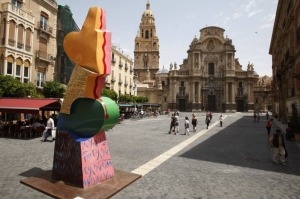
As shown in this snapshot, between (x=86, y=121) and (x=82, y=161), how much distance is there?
1183 millimetres

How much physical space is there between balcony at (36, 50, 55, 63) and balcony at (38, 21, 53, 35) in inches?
97.1

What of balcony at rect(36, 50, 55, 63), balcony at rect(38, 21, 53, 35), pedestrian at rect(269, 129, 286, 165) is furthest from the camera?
balcony at rect(38, 21, 53, 35)

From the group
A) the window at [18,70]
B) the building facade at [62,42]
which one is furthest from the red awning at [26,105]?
the building facade at [62,42]

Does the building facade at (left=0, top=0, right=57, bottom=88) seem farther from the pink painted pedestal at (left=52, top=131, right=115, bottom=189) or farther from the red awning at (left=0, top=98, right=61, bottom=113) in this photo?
the pink painted pedestal at (left=52, top=131, right=115, bottom=189)

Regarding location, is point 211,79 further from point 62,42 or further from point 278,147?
point 278,147

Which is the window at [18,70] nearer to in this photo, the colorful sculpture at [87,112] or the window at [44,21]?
the window at [44,21]

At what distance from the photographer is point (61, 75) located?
3102 centimetres

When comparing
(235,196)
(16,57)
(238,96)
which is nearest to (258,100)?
(238,96)

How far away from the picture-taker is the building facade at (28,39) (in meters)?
21.1

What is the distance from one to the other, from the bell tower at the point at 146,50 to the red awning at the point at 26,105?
72.5 meters

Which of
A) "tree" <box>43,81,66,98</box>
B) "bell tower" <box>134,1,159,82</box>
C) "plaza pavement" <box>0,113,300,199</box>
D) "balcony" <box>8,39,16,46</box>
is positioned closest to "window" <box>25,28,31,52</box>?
"balcony" <box>8,39,16,46</box>

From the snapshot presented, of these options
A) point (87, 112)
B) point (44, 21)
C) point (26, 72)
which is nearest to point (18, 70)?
point (26, 72)

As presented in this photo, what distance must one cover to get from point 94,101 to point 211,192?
14.2ft

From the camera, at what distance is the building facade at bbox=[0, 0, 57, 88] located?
2111 centimetres
